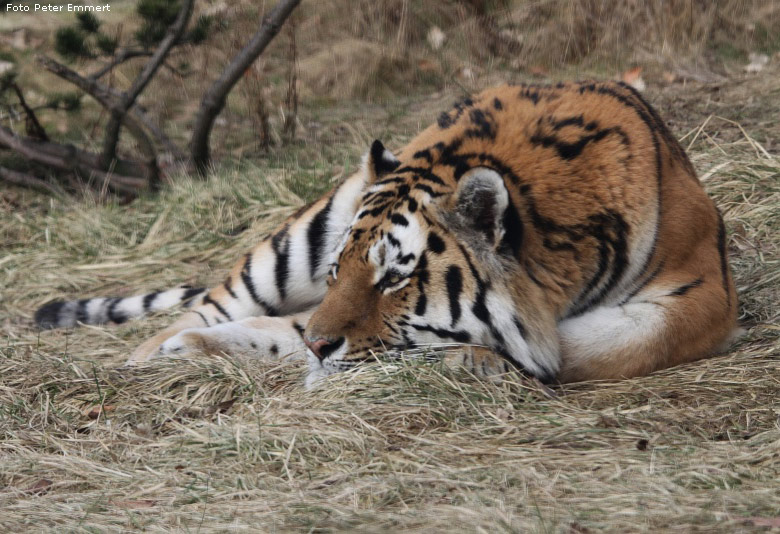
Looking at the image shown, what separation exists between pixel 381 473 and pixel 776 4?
6930mm

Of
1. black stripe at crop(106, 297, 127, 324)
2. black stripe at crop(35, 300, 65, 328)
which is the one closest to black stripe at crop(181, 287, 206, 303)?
black stripe at crop(106, 297, 127, 324)

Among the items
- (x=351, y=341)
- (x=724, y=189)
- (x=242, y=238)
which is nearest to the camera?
(x=351, y=341)

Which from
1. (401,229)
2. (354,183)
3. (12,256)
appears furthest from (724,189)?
(12,256)

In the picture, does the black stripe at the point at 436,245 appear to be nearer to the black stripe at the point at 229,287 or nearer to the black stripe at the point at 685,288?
the black stripe at the point at 685,288

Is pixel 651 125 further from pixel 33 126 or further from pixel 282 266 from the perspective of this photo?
pixel 33 126

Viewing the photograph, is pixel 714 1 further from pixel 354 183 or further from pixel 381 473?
pixel 381 473

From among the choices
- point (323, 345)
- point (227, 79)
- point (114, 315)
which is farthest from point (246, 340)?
point (227, 79)

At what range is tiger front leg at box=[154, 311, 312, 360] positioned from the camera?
3502 mm

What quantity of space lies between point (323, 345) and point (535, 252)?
28.3 inches

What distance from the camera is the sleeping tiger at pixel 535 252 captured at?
9.48 feet

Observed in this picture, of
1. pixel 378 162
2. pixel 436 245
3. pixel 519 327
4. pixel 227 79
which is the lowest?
pixel 519 327

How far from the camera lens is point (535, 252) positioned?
116 inches

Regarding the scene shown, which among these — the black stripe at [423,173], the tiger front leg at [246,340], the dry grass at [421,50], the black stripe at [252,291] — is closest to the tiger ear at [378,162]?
the black stripe at [423,173]

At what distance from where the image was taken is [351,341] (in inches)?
115
